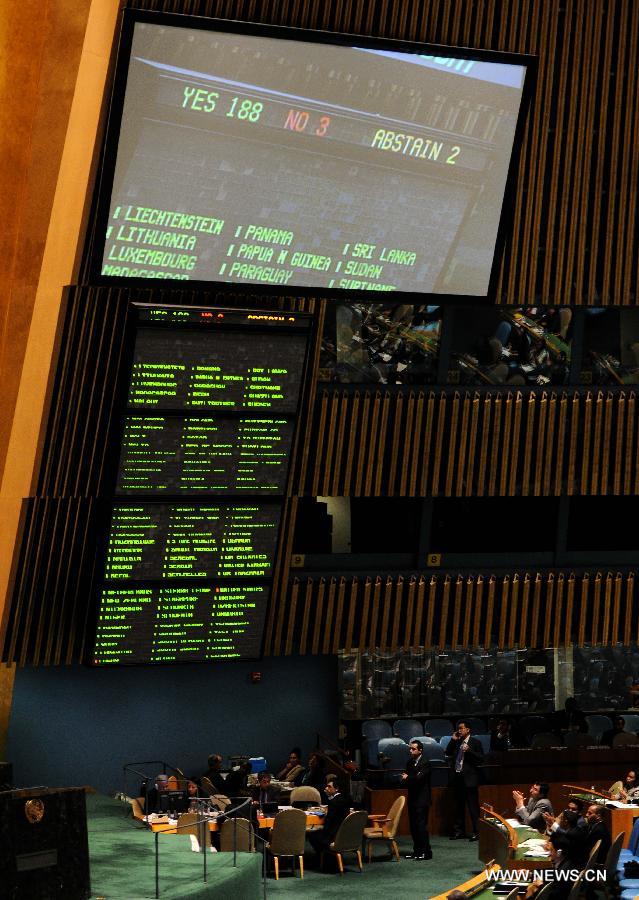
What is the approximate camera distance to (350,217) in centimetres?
1308

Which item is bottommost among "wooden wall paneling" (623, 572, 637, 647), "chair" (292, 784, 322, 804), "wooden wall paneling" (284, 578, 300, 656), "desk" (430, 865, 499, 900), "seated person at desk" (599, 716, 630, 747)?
"desk" (430, 865, 499, 900)

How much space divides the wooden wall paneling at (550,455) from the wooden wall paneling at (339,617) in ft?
7.59

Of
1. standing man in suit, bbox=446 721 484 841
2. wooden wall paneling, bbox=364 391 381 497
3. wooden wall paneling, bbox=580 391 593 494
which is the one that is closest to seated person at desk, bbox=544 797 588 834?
standing man in suit, bbox=446 721 484 841

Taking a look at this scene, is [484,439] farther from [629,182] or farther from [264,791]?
[264,791]

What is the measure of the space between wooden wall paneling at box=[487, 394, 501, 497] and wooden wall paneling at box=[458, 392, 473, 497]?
25 cm

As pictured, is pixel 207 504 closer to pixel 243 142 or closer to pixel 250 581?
pixel 250 581

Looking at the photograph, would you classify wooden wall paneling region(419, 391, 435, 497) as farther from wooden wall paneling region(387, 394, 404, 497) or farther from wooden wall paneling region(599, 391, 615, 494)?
wooden wall paneling region(599, 391, 615, 494)

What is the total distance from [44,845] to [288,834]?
4.99m

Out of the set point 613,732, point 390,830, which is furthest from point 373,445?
point 613,732

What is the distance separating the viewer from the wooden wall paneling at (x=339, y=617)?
15.4 m

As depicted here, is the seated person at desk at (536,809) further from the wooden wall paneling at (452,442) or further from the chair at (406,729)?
the chair at (406,729)

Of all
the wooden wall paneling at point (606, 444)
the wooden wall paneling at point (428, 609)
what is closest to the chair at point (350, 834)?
the wooden wall paneling at point (428, 609)

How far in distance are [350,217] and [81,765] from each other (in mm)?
6892

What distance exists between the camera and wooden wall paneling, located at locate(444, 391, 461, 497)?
1495cm
